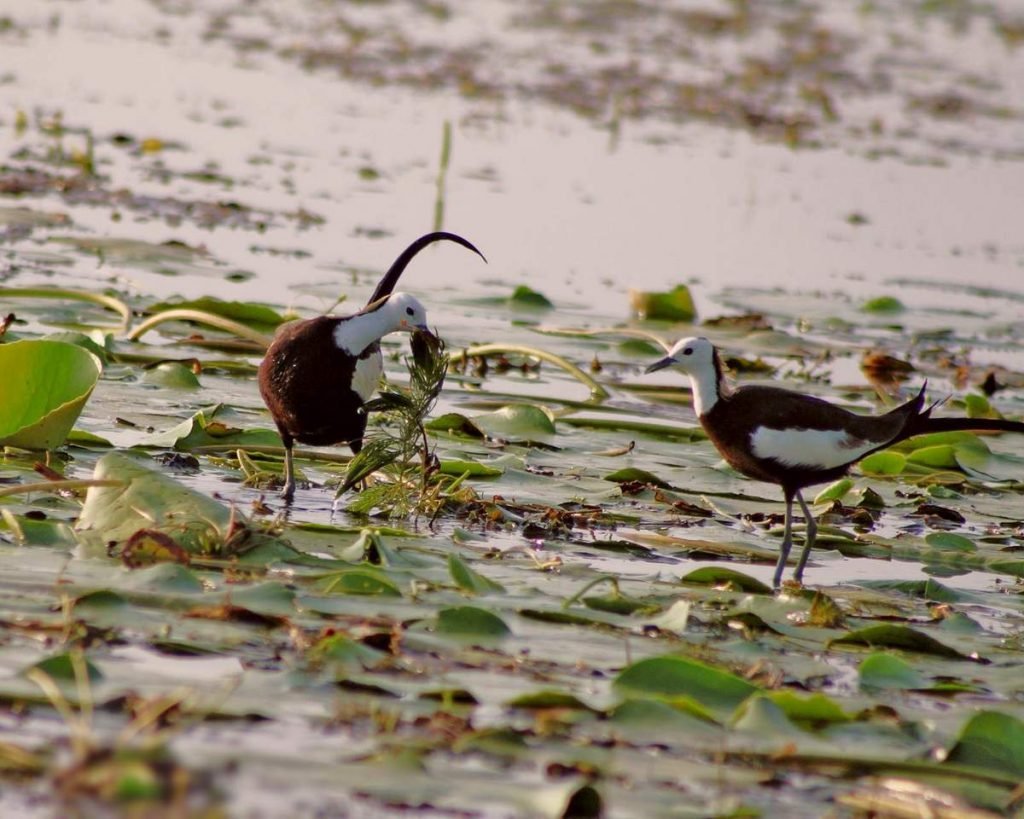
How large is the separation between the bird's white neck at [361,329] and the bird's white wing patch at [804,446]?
137 centimetres

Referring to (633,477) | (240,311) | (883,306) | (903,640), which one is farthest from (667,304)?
(903,640)

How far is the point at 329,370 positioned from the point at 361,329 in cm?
19

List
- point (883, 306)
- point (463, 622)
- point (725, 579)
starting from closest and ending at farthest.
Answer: point (463, 622) → point (725, 579) → point (883, 306)

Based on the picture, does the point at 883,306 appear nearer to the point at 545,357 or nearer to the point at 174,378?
the point at 545,357

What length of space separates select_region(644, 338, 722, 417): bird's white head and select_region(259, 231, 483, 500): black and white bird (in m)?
0.86

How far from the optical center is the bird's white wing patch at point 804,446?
20.3 feet

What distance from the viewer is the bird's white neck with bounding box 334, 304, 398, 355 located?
256 inches

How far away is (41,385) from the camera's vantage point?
19.9ft

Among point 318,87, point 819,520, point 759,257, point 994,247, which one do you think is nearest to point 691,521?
point 819,520

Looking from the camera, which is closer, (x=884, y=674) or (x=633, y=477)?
(x=884, y=674)

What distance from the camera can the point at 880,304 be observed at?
36.0ft

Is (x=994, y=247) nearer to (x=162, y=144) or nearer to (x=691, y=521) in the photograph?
(x=162, y=144)

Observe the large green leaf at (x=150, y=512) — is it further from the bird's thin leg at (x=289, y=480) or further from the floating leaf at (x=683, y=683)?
the floating leaf at (x=683, y=683)

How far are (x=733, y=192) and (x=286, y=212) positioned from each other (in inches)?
154
